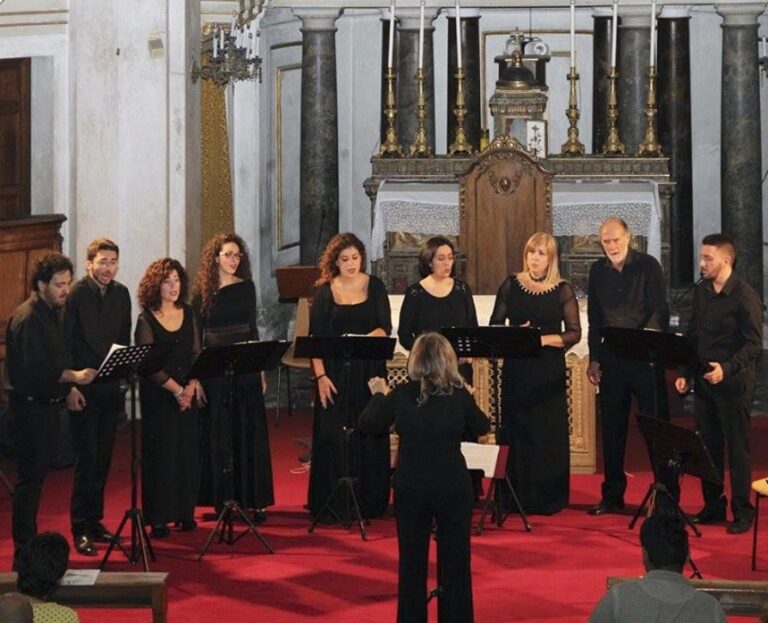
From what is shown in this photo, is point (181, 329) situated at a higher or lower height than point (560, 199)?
lower

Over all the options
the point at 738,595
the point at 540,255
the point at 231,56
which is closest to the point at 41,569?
the point at 738,595

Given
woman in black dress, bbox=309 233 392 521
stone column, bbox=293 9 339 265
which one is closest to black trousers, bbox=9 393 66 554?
woman in black dress, bbox=309 233 392 521

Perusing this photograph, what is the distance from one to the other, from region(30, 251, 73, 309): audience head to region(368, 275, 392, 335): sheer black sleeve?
190 centimetres

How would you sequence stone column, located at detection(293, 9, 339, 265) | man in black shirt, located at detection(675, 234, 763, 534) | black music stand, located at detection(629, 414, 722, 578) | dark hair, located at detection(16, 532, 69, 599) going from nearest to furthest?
dark hair, located at detection(16, 532, 69, 599) → black music stand, located at detection(629, 414, 722, 578) → man in black shirt, located at detection(675, 234, 763, 534) → stone column, located at detection(293, 9, 339, 265)

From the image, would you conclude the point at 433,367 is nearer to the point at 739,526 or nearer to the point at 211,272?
the point at 211,272

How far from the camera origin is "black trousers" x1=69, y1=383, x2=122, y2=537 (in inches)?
356

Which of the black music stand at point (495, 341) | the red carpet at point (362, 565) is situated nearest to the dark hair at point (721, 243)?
the black music stand at point (495, 341)

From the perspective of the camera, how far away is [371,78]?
56.5ft

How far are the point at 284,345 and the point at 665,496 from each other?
6.85ft

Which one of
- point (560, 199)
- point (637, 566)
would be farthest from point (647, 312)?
point (560, 199)

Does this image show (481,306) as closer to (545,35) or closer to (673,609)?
(545,35)

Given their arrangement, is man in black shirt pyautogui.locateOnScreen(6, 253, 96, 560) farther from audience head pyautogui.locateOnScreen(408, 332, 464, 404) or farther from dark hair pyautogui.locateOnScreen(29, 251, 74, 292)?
audience head pyautogui.locateOnScreen(408, 332, 464, 404)

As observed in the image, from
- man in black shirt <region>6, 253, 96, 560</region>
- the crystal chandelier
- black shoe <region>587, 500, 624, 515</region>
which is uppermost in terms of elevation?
the crystal chandelier

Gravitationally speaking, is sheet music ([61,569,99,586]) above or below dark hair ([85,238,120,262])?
below
